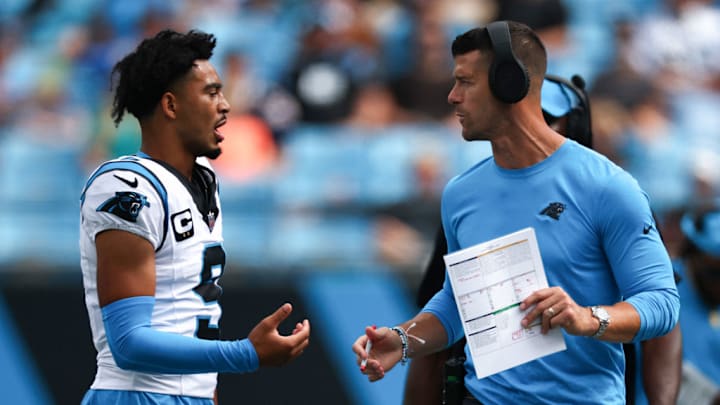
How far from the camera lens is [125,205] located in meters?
3.49

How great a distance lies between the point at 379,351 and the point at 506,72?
0.97m

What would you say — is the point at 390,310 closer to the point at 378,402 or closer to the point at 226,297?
the point at 378,402

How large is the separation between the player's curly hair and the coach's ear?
17 millimetres

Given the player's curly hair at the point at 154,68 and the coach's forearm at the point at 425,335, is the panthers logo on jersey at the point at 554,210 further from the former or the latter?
the player's curly hair at the point at 154,68

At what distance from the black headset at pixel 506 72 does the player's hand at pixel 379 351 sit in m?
0.84

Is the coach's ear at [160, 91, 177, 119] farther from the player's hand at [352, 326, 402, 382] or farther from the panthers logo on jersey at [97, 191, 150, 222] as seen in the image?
the player's hand at [352, 326, 402, 382]

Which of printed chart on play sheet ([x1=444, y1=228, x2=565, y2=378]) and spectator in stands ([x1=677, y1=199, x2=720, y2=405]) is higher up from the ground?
printed chart on play sheet ([x1=444, y1=228, x2=565, y2=378])

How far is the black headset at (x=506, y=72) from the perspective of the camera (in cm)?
358

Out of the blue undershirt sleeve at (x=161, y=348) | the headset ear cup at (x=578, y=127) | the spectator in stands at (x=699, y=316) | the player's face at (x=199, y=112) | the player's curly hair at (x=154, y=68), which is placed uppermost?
the player's curly hair at (x=154, y=68)

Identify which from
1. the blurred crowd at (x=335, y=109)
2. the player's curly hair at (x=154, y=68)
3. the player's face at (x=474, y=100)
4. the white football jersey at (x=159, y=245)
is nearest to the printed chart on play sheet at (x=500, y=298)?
the player's face at (x=474, y=100)

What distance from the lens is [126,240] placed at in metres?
3.48

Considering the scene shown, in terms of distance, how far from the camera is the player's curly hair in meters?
3.77

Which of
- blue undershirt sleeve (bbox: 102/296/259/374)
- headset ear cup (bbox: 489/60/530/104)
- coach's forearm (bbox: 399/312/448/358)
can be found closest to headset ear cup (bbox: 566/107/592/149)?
headset ear cup (bbox: 489/60/530/104)

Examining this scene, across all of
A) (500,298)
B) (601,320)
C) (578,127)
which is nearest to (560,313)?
(601,320)
